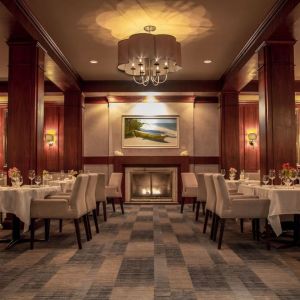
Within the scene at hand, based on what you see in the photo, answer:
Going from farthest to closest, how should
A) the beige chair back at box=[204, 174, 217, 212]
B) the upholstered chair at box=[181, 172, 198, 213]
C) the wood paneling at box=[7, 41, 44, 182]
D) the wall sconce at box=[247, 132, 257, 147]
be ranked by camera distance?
1. the wall sconce at box=[247, 132, 257, 147]
2. the upholstered chair at box=[181, 172, 198, 213]
3. the wood paneling at box=[7, 41, 44, 182]
4. the beige chair back at box=[204, 174, 217, 212]

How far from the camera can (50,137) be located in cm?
1199

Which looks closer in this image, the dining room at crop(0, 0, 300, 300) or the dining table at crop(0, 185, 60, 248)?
the dining room at crop(0, 0, 300, 300)

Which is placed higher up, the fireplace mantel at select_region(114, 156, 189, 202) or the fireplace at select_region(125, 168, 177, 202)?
the fireplace mantel at select_region(114, 156, 189, 202)

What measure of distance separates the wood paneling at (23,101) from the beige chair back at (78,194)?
1.43 meters

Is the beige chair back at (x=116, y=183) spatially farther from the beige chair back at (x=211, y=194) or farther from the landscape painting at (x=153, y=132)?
the beige chair back at (x=211, y=194)

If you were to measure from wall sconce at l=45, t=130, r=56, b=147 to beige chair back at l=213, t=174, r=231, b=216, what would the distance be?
7823mm

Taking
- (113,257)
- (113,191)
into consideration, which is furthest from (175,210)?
(113,257)

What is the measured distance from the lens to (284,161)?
20.3ft

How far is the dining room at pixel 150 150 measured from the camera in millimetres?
3855

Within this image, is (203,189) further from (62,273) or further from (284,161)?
(62,273)

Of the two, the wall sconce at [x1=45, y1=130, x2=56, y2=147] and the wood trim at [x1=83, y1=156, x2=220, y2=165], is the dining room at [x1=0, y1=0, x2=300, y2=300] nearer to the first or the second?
the wood trim at [x1=83, y1=156, x2=220, y2=165]

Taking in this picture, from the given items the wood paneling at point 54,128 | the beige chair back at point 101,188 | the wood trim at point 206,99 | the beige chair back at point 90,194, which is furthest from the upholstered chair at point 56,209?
the wood paneling at point 54,128

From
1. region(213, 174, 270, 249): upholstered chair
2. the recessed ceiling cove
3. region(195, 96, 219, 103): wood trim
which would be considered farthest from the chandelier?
region(195, 96, 219, 103): wood trim

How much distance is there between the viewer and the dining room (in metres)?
3.86
